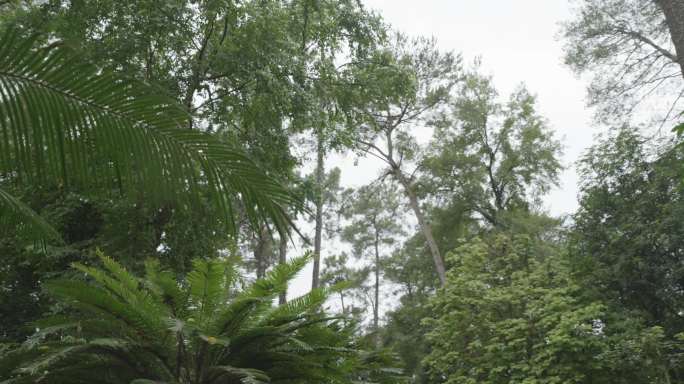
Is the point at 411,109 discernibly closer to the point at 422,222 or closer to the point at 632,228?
the point at 422,222

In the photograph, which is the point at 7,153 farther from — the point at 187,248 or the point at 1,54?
the point at 187,248

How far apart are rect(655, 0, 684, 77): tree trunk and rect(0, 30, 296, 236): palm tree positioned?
513cm

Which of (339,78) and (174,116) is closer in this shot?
(174,116)

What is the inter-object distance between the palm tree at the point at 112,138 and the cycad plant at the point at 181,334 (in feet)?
8.01

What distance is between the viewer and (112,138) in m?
0.83

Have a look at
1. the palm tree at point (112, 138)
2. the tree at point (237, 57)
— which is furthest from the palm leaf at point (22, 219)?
the tree at point (237, 57)

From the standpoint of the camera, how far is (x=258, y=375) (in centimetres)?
313

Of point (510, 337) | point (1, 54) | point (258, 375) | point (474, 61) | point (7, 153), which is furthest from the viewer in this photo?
point (474, 61)

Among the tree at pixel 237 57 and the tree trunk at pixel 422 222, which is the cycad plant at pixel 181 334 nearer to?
the tree at pixel 237 57

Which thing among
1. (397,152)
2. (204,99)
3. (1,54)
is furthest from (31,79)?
(397,152)

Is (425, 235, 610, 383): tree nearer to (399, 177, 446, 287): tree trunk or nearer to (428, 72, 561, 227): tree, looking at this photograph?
(399, 177, 446, 287): tree trunk

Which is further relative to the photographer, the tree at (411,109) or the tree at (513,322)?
the tree at (411,109)

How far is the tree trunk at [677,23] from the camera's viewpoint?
484cm

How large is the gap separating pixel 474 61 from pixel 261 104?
10.9 m
